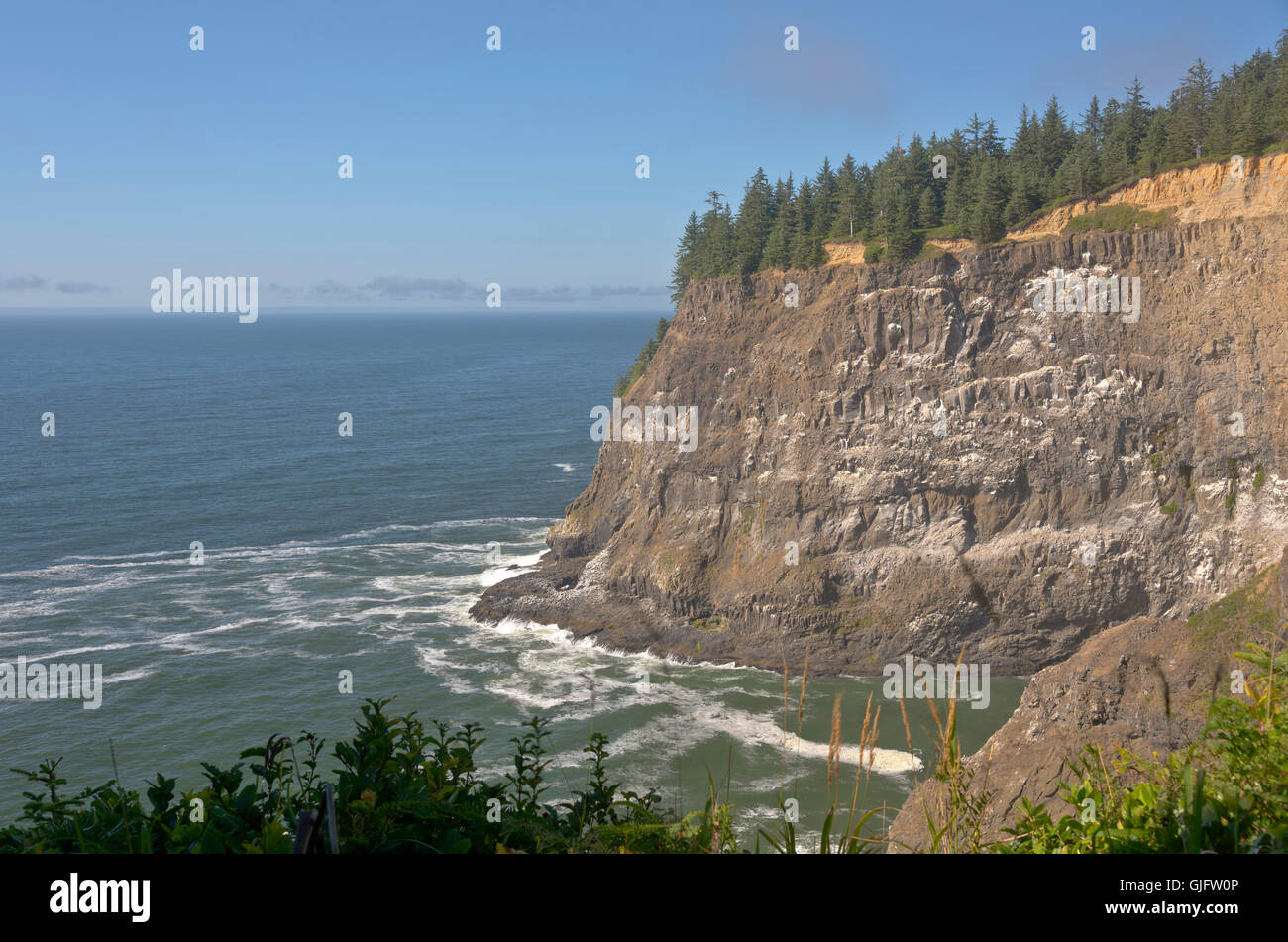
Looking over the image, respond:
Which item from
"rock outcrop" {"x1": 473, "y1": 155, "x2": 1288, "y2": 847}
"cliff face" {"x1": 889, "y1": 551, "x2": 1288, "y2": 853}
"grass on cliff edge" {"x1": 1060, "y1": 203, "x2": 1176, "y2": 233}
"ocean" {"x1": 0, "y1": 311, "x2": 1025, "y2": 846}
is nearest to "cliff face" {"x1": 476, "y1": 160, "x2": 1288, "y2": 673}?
"rock outcrop" {"x1": 473, "y1": 155, "x2": 1288, "y2": 847}

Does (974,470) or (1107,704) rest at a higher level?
(974,470)

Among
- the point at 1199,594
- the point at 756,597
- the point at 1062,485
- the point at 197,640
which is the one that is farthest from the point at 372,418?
the point at 1199,594

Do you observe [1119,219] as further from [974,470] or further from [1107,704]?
[1107,704]

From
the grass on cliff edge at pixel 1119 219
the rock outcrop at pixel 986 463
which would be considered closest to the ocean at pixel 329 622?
the rock outcrop at pixel 986 463

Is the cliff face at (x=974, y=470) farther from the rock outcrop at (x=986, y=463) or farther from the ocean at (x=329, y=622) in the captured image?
the ocean at (x=329, y=622)

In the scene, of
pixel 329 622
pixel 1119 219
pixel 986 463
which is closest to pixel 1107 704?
pixel 986 463
